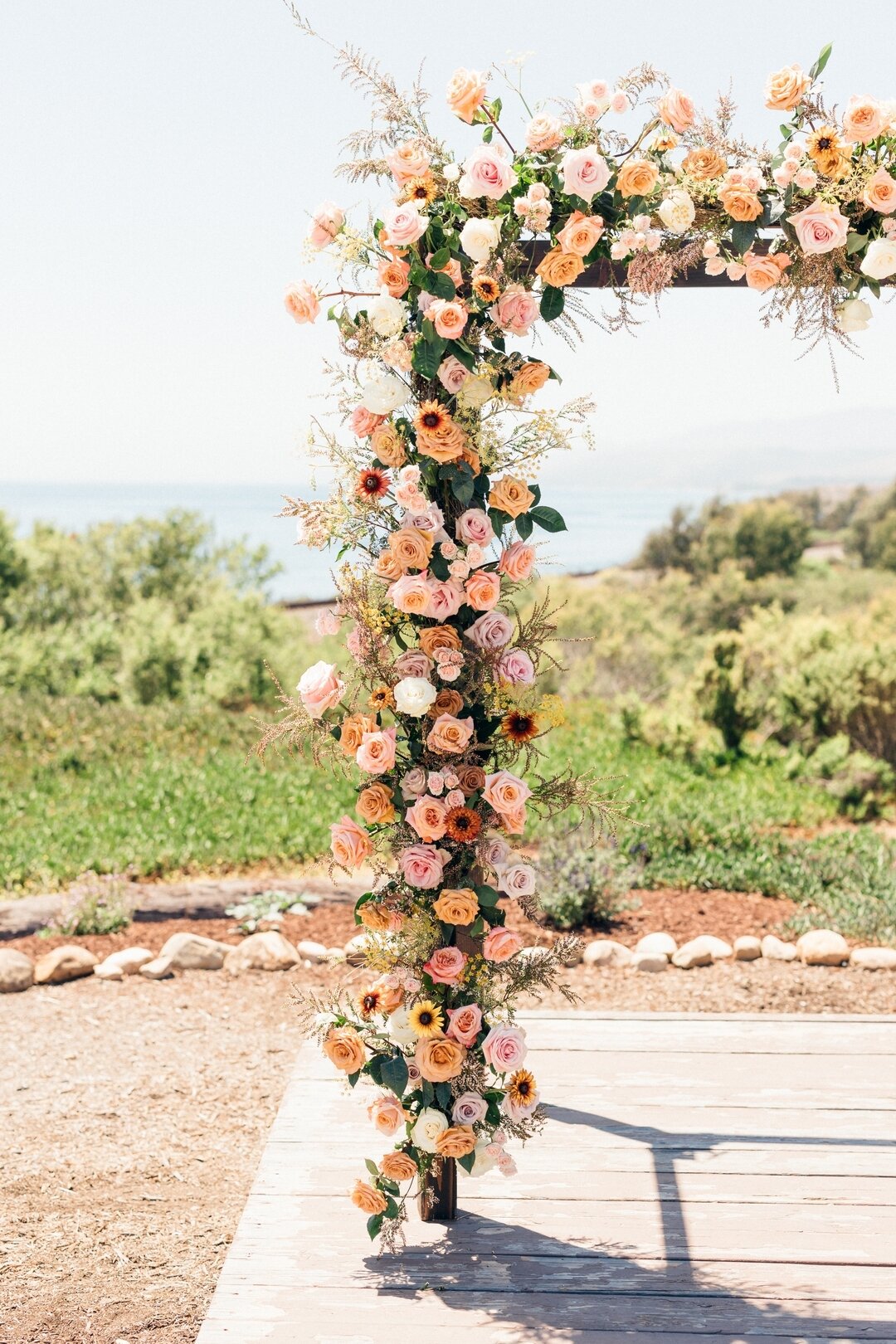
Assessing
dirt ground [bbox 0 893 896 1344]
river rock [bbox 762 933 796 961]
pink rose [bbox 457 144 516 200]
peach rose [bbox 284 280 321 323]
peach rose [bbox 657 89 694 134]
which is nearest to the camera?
pink rose [bbox 457 144 516 200]

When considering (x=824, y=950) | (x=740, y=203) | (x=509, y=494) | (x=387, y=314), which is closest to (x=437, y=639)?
(x=509, y=494)

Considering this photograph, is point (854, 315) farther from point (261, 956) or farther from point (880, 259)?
point (261, 956)

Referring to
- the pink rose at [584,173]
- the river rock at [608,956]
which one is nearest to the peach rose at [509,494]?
the pink rose at [584,173]

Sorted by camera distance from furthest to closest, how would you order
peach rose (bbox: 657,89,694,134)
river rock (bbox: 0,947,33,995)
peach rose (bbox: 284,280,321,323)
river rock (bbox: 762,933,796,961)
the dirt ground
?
1. river rock (bbox: 762,933,796,961)
2. river rock (bbox: 0,947,33,995)
3. the dirt ground
4. peach rose (bbox: 284,280,321,323)
5. peach rose (bbox: 657,89,694,134)

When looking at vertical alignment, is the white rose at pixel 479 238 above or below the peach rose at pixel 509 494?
above

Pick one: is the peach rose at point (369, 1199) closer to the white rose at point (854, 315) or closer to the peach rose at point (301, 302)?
the peach rose at point (301, 302)

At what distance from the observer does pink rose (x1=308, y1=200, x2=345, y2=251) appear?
9.25 ft

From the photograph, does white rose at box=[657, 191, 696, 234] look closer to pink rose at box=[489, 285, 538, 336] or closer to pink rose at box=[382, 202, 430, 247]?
pink rose at box=[489, 285, 538, 336]

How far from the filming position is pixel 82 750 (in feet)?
28.4

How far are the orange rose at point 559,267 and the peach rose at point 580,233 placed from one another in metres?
0.02

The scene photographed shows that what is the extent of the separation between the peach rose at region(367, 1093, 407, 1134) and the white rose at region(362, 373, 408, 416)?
1.66 m

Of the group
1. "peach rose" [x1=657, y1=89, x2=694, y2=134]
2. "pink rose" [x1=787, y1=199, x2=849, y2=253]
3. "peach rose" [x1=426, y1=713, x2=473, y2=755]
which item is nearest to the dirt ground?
"peach rose" [x1=426, y1=713, x2=473, y2=755]

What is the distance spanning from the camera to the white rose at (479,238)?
2.64 meters

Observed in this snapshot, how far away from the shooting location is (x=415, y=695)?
275cm
